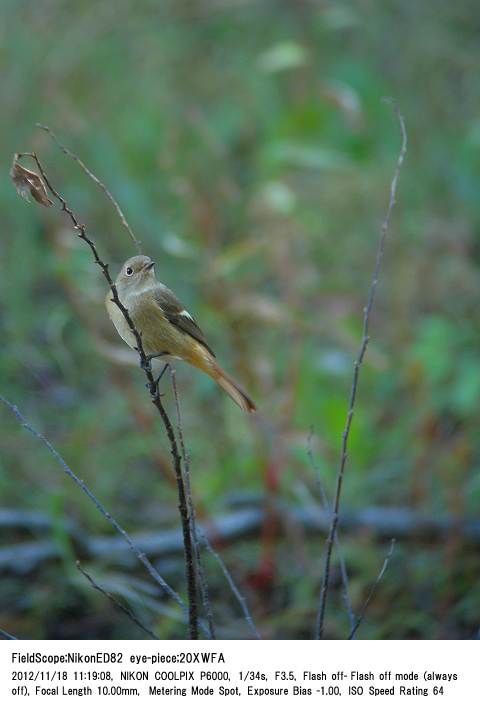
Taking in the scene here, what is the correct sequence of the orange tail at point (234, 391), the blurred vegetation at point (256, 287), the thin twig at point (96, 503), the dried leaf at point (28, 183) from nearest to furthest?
the dried leaf at point (28, 183), the thin twig at point (96, 503), the orange tail at point (234, 391), the blurred vegetation at point (256, 287)

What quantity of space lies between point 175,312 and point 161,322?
39mm

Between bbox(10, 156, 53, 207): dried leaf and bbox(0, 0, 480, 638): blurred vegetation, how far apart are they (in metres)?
1.54

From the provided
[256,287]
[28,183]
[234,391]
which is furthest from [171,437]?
[256,287]

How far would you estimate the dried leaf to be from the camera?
1.57 meters

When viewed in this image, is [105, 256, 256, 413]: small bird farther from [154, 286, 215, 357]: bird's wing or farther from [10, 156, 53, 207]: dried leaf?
[10, 156, 53, 207]: dried leaf

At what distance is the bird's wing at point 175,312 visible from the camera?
2008mm

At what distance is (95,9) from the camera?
20.5 feet

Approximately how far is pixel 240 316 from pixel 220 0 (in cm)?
328

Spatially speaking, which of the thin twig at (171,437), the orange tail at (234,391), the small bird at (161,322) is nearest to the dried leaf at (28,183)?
the thin twig at (171,437)

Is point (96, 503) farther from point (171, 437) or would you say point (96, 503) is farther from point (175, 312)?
point (175, 312)

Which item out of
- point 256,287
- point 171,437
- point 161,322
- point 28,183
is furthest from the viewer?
point 256,287

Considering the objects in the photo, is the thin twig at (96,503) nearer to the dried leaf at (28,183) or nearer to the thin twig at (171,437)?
the thin twig at (171,437)

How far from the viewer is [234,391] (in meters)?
2.05
